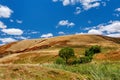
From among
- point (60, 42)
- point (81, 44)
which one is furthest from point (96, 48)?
point (60, 42)

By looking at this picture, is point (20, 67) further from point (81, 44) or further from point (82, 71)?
point (81, 44)

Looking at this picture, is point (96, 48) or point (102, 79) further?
point (96, 48)

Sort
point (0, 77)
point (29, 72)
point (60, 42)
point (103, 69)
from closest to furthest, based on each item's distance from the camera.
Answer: point (103, 69), point (0, 77), point (29, 72), point (60, 42)

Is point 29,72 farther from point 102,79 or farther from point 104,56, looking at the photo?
point 104,56

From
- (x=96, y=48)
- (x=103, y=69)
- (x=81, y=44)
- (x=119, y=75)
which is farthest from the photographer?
(x=81, y=44)

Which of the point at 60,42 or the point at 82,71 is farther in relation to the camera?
the point at 60,42

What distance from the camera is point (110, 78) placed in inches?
359

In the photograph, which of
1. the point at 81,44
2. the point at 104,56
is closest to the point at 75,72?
the point at 104,56

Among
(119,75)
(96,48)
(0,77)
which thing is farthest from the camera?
(96,48)

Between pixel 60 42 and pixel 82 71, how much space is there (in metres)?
170

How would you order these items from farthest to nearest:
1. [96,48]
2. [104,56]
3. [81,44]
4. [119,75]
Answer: [81,44] → [96,48] → [104,56] → [119,75]

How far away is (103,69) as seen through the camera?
9906mm

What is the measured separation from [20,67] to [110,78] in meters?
4.63

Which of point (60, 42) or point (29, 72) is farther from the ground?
point (60, 42)
